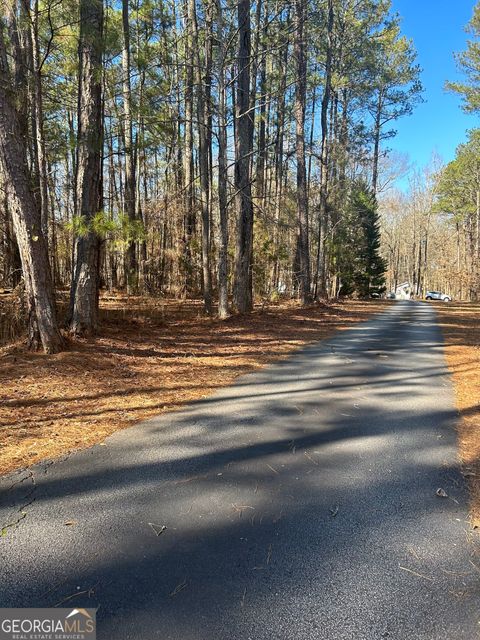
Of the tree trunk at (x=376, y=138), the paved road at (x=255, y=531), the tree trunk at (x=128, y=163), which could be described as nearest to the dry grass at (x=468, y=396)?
the paved road at (x=255, y=531)

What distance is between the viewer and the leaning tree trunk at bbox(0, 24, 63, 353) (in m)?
5.71

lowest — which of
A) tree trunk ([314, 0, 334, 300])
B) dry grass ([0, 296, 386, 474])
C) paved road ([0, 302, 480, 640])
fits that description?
paved road ([0, 302, 480, 640])

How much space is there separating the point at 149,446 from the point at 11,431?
1385 mm

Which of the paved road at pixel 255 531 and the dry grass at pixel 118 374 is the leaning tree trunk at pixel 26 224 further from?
the paved road at pixel 255 531

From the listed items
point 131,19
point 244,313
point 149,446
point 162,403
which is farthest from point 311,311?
point 131,19

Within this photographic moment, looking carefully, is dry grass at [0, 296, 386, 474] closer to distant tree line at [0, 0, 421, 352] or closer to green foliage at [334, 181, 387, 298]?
distant tree line at [0, 0, 421, 352]

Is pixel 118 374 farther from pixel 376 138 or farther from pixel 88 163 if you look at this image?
pixel 376 138

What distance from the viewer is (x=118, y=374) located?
5836 millimetres

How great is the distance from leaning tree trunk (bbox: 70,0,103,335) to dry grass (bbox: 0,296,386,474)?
0.72 metres

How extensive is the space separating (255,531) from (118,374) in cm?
390

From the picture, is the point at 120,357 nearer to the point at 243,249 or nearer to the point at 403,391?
the point at 403,391

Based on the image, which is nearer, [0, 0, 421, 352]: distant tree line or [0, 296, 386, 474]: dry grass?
[0, 296, 386, 474]: dry grass

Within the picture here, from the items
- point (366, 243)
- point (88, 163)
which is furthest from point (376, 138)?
point (88, 163)

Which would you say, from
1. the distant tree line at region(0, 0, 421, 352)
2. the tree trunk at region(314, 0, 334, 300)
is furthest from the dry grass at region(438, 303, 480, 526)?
the tree trunk at region(314, 0, 334, 300)
